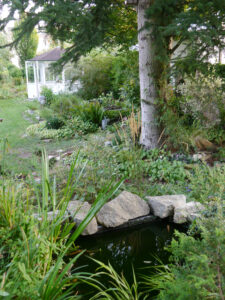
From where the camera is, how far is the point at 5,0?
4.36 m

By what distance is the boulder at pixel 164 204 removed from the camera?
131 inches

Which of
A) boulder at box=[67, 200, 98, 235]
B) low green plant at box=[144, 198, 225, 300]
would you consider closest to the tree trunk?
boulder at box=[67, 200, 98, 235]

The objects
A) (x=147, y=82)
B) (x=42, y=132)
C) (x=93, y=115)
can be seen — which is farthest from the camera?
(x=93, y=115)

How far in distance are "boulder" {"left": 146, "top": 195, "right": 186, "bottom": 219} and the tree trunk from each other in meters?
2.03

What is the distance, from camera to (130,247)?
2912 millimetres

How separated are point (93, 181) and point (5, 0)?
313 centimetres

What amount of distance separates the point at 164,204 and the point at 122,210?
0.51 m

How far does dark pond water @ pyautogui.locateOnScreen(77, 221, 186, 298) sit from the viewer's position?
8.60 ft

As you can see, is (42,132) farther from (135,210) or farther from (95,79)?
(135,210)

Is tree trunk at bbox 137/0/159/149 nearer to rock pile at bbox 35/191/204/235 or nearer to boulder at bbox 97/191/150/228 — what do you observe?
rock pile at bbox 35/191/204/235

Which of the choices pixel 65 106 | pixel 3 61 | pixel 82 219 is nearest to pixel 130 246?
pixel 82 219

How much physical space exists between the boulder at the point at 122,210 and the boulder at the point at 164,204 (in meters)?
0.09

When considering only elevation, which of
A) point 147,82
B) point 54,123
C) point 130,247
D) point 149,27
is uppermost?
point 149,27

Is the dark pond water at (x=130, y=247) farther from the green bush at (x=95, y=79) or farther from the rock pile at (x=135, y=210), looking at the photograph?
the green bush at (x=95, y=79)
